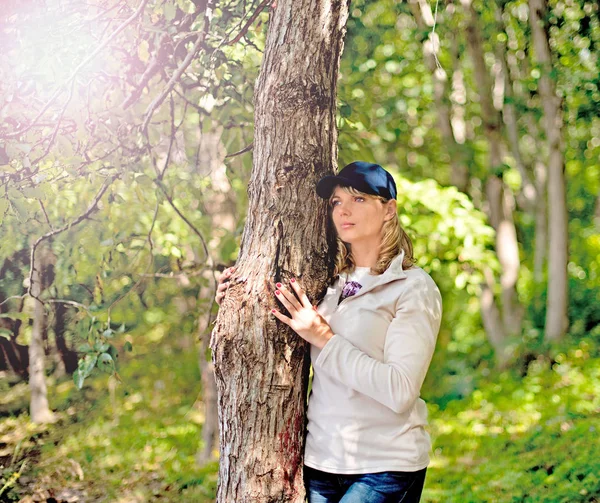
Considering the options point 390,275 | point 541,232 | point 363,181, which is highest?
point 541,232

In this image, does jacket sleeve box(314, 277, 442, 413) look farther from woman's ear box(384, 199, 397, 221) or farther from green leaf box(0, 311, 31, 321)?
green leaf box(0, 311, 31, 321)

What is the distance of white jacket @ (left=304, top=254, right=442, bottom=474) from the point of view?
1882mm

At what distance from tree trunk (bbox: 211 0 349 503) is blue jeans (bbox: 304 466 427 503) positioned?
0.11m

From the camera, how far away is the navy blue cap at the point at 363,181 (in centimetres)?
214

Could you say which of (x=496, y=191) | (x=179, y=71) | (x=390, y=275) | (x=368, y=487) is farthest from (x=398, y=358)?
(x=496, y=191)

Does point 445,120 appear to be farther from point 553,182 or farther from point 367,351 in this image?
point 367,351

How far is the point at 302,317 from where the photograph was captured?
2055 millimetres

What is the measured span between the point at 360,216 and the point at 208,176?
9.23 feet

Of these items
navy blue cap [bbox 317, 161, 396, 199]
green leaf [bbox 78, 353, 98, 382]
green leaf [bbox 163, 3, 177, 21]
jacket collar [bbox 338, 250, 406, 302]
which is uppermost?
green leaf [bbox 163, 3, 177, 21]

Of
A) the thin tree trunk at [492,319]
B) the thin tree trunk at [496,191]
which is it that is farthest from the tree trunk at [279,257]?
the thin tree trunk at [492,319]

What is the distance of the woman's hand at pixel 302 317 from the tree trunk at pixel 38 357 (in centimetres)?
180

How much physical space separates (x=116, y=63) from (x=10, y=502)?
2.38 metres

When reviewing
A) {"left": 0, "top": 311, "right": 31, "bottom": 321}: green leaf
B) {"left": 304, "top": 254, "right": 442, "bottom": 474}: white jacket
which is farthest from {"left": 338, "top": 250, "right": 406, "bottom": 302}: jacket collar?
{"left": 0, "top": 311, "right": 31, "bottom": 321}: green leaf

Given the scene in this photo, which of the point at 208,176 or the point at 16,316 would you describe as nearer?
the point at 16,316
